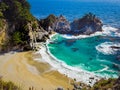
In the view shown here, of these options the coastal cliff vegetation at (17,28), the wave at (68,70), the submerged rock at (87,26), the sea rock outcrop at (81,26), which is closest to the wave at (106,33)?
the submerged rock at (87,26)

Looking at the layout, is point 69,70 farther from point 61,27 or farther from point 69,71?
point 61,27

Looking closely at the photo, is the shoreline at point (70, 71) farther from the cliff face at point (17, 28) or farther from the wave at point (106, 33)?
the wave at point (106, 33)

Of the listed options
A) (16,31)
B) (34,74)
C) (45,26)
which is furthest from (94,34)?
(34,74)

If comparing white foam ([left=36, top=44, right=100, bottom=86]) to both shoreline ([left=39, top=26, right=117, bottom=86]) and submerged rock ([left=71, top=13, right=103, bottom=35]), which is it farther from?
submerged rock ([left=71, top=13, right=103, bottom=35])

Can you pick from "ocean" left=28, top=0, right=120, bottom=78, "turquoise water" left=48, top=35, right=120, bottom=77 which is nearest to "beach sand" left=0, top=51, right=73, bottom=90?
"ocean" left=28, top=0, right=120, bottom=78

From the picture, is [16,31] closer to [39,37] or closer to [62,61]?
[39,37]

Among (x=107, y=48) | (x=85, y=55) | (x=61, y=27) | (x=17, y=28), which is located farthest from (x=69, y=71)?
(x=61, y=27)
